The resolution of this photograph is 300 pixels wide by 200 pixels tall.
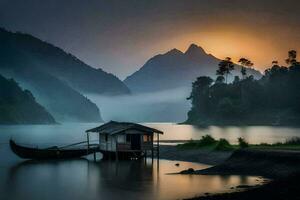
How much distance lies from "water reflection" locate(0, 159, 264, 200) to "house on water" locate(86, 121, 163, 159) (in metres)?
2.68

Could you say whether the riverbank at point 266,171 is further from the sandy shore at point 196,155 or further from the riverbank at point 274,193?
the sandy shore at point 196,155

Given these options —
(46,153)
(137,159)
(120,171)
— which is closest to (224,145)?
(137,159)

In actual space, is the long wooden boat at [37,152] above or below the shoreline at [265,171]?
above

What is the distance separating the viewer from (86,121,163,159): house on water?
7050cm

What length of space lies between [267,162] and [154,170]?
16.2 metres

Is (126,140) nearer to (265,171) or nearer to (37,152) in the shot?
(37,152)

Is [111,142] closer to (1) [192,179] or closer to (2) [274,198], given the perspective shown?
(1) [192,179]

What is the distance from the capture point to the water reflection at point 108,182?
4322cm

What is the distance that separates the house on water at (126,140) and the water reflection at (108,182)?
106 inches

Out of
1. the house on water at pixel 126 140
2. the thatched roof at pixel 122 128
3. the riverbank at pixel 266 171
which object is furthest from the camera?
the house on water at pixel 126 140

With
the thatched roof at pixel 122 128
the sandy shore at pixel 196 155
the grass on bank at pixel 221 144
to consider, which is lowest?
the sandy shore at pixel 196 155

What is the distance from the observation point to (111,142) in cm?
7244

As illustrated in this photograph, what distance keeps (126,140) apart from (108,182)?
19.6m

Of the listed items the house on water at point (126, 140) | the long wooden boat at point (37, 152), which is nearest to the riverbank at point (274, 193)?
the house on water at point (126, 140)
